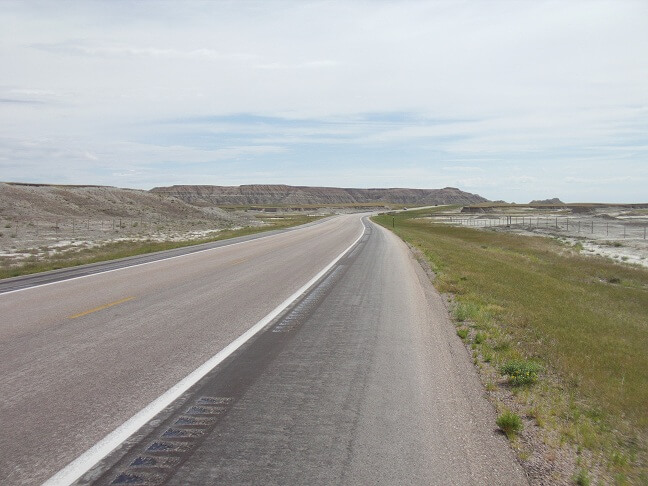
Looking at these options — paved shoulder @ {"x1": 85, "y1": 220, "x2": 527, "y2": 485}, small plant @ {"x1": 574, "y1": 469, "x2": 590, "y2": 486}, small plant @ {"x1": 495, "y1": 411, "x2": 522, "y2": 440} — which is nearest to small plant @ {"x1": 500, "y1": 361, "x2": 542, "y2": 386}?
paved shoulder @ {"x1": 85, "y1": 220, "x2": 527, "y2": 485}

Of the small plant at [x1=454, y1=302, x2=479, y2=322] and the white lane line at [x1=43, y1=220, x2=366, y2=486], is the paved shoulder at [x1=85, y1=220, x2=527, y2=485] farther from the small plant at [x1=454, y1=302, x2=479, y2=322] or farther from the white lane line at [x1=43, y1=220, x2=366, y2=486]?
the small plant at [x1=454, y1=302, x2=479, y2=322]

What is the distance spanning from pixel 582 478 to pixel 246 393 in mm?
3203

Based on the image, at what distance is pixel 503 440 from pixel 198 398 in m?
2.97

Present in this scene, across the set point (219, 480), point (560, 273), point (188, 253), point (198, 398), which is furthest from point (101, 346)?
point (560, 273)

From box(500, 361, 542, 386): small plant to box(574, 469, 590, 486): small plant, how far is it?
7.17 feet

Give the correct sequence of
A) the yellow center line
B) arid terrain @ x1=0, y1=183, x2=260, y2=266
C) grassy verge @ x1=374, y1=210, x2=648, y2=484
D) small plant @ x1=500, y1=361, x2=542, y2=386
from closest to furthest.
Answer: grassy verge @ x1=374, y1=210, x2=648, y2=484, small plant @ x1=500, y1=361, x2=542, y2=386, the yellow center line, arid terrain @ x1=0, y1=183, x2=260, y2=266

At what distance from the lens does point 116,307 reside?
10164 mm

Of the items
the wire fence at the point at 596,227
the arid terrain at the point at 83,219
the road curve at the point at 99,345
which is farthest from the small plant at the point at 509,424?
the wire fence at the point at 596,227

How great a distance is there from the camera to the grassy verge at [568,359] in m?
4.88

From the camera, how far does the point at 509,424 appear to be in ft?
16.3

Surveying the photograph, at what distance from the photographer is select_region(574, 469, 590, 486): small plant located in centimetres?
405

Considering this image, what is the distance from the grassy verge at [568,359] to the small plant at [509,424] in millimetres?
246

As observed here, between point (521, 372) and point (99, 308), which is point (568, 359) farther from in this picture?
point (99, 308)

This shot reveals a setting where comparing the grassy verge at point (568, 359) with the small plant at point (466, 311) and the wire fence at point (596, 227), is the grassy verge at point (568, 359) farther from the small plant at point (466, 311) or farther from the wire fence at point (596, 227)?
the wire fence at point (596, 227)
